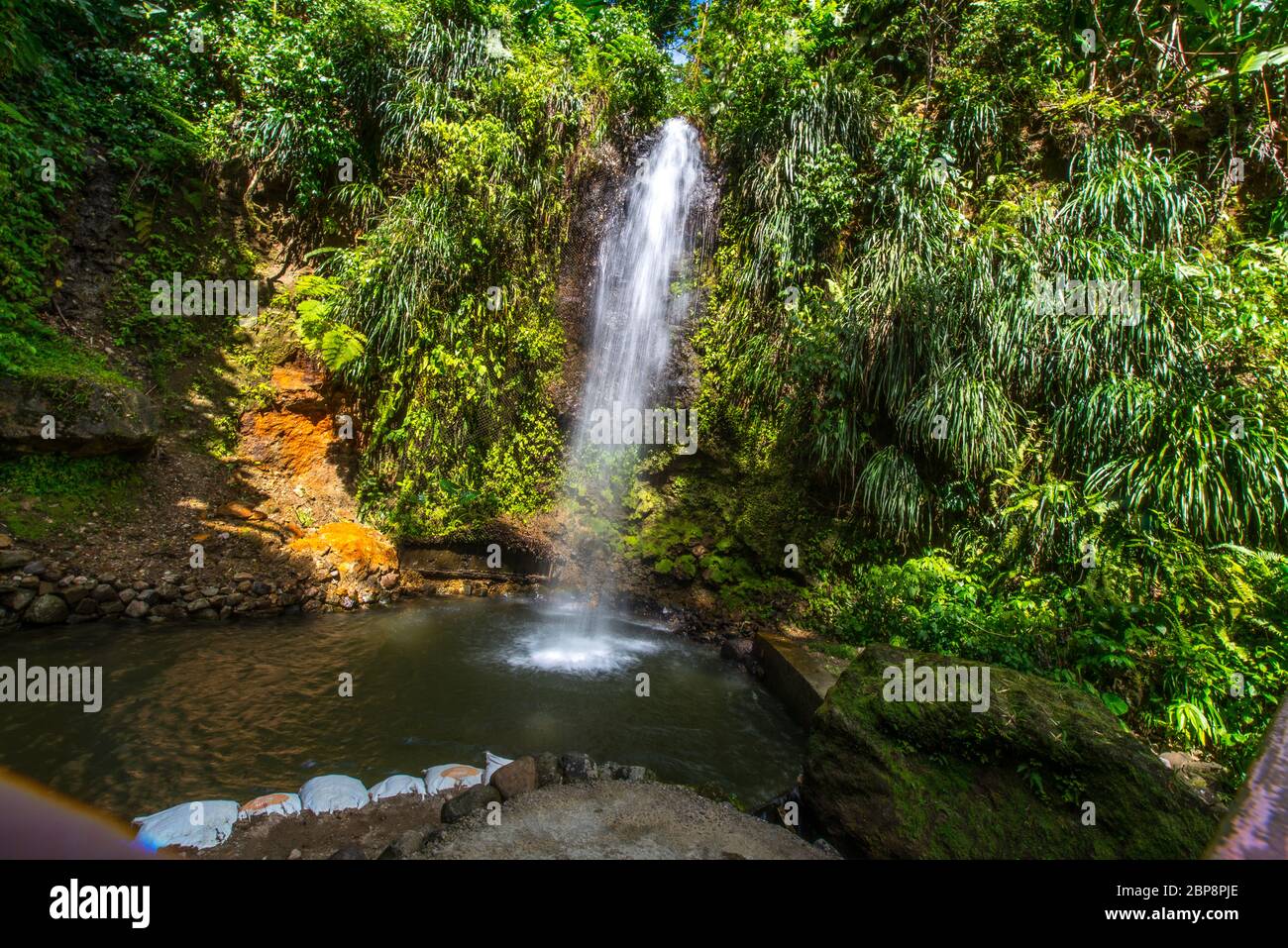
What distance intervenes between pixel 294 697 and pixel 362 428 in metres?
4.29

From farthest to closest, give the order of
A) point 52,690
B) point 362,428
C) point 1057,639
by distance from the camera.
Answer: point 362,428 < point 1057,639 < point 52,690

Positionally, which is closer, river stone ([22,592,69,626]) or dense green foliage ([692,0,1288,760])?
dense green foliage ([692,0,1288,760])

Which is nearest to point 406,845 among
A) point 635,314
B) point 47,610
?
point 47,610

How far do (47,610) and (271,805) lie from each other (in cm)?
355

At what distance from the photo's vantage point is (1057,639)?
4.35 m

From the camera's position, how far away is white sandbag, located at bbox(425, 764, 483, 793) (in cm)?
321

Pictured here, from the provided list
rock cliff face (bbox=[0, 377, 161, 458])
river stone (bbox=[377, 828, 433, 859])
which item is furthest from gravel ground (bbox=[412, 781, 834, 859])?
rock cliff face (bbox=[0, 377, 161, 458])

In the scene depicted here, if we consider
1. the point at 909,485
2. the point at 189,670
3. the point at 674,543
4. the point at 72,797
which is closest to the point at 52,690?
the point at 189,670

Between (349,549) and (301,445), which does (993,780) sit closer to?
(349,549)

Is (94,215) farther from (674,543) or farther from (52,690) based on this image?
(674,543)

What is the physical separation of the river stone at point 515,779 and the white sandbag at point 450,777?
0.34 m

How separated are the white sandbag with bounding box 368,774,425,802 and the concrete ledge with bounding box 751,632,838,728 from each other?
8.85 ft

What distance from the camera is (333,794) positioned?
2986 millimetres

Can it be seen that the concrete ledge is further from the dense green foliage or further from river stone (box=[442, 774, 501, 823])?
river stone (box=[442, 774, 501, 823])
